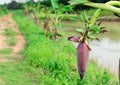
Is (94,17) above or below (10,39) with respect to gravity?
above

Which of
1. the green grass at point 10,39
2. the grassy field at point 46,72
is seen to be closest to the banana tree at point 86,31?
the grassy field at point 46,72

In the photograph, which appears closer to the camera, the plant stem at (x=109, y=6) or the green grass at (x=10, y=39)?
the plant stem at (x=109, y=6)

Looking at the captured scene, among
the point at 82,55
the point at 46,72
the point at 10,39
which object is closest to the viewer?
the point at 82,55

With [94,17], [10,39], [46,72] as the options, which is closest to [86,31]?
[94,17]

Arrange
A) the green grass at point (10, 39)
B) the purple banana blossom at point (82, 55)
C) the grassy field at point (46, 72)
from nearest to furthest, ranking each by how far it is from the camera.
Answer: the purple banana blossom at point (82, 55), the grassy field at point (46, 72), the green grass at point (10, 39)

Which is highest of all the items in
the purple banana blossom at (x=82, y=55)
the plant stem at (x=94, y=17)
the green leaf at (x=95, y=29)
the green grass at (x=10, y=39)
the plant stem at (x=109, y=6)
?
the plant stem at (x=109, y=6)

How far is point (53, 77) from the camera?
18.9 ft

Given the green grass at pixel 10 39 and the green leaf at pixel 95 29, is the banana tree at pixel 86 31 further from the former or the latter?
the green grass at pixel 10 39

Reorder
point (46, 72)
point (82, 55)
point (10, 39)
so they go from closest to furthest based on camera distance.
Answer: point (82, 55) → point (46, 72) → point (10, 39)

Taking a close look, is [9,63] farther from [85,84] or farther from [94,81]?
[85,84]

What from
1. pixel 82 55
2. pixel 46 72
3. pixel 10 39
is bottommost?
pixel 10 39

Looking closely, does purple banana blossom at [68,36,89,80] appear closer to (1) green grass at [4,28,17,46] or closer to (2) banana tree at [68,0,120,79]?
(2) banana tree at [68,0,120,79]

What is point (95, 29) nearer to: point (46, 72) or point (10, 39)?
point (46, 72)

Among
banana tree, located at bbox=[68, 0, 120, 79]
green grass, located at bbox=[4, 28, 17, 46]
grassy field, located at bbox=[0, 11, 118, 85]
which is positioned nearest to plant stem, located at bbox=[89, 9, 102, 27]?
banana tree, located at bbox=[68, 0, 120, 79]
